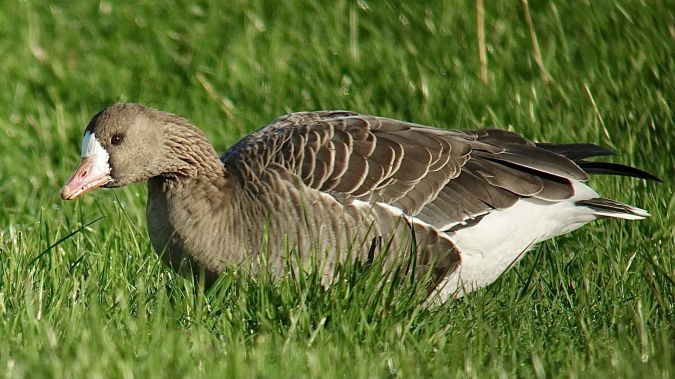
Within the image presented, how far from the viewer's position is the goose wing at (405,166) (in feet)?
19.5

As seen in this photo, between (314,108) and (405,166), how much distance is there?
9.00 ft

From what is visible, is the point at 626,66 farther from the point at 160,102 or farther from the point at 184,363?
the point at 184,363

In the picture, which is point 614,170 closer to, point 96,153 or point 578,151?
point 578,151

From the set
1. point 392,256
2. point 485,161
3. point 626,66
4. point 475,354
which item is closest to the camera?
point 475,354

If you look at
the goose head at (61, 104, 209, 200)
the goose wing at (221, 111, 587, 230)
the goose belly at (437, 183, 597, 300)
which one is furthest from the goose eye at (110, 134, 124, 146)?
the goose belly at (437, 183, 597, 300)

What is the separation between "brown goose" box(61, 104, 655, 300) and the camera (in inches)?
229

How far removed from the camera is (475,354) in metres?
4.77

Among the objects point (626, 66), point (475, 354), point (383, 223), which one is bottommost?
point (475, 354)

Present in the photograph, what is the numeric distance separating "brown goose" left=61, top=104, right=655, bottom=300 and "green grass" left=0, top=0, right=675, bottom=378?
23 centimetres

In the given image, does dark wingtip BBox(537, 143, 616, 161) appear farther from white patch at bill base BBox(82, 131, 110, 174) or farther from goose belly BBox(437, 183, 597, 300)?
white patch at bill base BBox(82, 131, 110, 174)

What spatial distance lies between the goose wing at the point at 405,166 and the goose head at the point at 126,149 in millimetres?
380

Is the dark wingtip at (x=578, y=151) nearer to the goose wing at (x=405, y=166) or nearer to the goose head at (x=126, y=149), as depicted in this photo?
the goose wing at (x=405, y=166)

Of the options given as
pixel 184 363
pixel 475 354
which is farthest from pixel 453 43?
pixel 184 363

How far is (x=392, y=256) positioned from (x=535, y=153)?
117 cm
